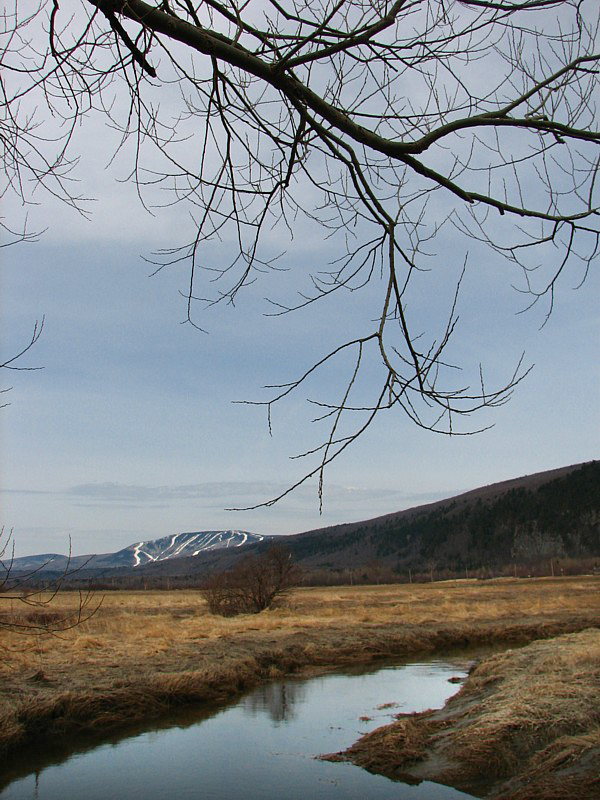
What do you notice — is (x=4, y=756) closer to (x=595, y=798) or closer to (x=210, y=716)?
(x=210, y=716)

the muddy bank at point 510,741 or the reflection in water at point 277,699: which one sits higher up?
the muddy bank at point 510,741

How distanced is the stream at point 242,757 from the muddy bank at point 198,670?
534 mm

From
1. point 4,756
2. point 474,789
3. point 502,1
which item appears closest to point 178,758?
point 4,756

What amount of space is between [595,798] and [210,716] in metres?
7.28

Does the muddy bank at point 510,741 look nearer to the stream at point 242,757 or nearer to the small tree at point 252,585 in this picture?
the stream at point 242,757

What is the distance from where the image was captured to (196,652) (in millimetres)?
16469

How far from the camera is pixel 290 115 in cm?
323

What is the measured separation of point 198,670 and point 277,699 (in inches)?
72.4

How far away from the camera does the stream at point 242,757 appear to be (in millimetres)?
7898

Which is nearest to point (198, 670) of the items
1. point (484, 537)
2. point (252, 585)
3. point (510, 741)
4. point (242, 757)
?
point (242, 757)

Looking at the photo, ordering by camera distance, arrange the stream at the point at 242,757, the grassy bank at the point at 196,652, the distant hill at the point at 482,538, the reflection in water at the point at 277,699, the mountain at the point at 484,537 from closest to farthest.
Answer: the stream at the point at 242,757 < the grassy bank at the point at 196,652 < the reflection in water at the point at 277,699 < the mountain at the point at 484,537 < the distant hill at the point at 482,538

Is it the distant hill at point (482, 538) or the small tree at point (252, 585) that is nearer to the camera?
the small tree at point (252, 585)

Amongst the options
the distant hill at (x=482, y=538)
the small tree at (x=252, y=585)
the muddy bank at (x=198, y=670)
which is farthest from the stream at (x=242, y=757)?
the distant hill at (x=482, y=538)

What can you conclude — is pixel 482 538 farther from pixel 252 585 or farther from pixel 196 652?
pixel 196 652
